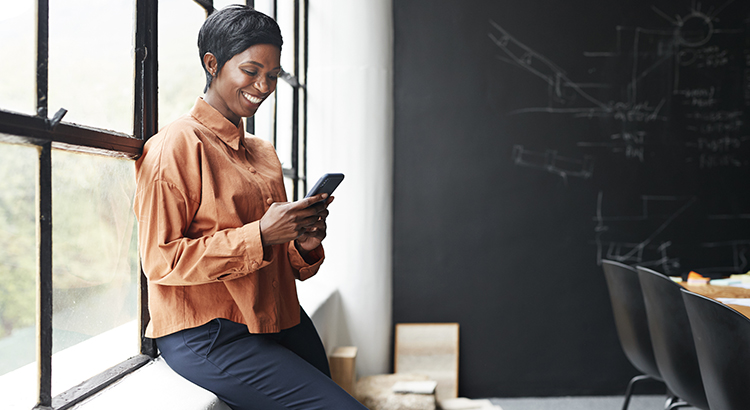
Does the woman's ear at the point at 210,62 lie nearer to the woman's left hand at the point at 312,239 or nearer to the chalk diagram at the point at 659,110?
the woman's left hand at the point at 312,239

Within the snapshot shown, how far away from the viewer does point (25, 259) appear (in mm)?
997

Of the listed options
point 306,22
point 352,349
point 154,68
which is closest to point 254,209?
point 154,68

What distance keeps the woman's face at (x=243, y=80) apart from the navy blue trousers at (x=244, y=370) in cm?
49

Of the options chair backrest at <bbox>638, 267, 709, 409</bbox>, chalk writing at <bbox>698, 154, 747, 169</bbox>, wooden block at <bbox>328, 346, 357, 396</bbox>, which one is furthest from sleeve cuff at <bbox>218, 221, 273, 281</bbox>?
chalk writing at <bbox>698, 154, 747, 169</bbox>

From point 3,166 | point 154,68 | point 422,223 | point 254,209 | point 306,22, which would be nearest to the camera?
point 3,166

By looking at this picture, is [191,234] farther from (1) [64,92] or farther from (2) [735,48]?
(2) [735,48]

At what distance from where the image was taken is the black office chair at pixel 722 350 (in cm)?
→ 136

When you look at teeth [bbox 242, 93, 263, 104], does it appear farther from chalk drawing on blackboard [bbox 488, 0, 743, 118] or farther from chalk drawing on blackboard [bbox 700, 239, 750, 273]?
chalk drawing on blackboard [bbox 700, 239, 750, 273]

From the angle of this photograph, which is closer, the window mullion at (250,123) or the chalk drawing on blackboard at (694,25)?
the window mullion at (250,123)

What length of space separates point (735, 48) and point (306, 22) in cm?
267

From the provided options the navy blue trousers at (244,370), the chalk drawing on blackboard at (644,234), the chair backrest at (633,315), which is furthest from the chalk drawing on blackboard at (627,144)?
the navy blue trousers at (244,370)

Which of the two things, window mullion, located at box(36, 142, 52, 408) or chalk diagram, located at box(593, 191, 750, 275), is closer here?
window mullion, located at box(36, 142, 52, 408)

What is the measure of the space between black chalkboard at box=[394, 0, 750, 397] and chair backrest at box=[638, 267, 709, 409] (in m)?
1.32

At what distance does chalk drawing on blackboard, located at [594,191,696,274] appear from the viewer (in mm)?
3338
